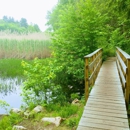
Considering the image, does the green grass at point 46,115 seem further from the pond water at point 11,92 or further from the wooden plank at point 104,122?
the pond water at point 11,92

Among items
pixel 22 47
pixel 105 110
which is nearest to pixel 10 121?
pixel 105 110

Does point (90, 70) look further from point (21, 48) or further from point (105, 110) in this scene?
point (21, 48)

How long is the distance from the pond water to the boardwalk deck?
9.18ft

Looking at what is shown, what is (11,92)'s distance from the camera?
6168mm

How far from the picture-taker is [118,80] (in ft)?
14.8

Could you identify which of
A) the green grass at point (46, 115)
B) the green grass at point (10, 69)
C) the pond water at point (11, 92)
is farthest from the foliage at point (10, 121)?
the green grass at point (10, 69)

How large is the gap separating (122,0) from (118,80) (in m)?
2.53

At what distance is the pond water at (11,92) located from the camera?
535 cm

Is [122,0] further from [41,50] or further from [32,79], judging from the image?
[41,50]

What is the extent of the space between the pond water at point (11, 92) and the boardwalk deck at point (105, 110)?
2798 millimetres

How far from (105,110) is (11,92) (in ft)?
14.4

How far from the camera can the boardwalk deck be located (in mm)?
2309

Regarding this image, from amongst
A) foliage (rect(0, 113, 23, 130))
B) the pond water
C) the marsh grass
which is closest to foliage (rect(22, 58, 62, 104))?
the pond water

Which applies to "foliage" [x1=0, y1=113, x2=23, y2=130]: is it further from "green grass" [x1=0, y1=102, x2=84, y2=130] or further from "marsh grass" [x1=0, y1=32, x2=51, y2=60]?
"marsh grass" [x1=0, y1=32, x2=51, y2=60]
